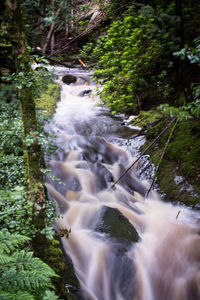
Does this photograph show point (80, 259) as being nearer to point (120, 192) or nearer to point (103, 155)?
point (120, 192)

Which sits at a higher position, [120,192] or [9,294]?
[9,294]

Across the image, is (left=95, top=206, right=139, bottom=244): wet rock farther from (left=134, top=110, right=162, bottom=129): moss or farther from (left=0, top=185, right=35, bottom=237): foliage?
(left=134, top=110, right=162, bottom=129): moss

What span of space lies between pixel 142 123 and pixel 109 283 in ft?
15.8

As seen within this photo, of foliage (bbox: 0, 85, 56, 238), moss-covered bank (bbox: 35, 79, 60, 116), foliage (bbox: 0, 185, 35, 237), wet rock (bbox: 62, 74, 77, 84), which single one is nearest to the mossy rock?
foliage (bbox: 0, 85, 56, 238)

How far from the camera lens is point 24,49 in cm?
282

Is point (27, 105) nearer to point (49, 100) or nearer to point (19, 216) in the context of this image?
point (19, 216)

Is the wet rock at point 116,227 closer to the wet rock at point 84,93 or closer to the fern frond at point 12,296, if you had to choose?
Result: the fern frond at point 12,296

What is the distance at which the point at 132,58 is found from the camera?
21.1ft

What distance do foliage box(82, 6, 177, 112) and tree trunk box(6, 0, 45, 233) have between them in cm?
364

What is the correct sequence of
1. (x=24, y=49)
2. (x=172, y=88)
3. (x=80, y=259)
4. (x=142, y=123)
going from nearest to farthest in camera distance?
1. (x=24, y=49)
2. (x=80, y=259)
3. (x=172, y=88)
4. (x=142, y=123)

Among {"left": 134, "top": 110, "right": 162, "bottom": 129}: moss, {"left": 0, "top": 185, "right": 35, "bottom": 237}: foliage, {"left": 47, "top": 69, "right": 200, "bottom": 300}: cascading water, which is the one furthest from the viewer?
{"left": 134, "top": 110, "right": 162, "bottom": 129}: moss

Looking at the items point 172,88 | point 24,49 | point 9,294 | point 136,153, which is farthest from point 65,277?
point 172,88

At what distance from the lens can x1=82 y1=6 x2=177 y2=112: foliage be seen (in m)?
5.89

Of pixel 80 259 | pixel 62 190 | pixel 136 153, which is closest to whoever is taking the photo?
pixel 80 259
